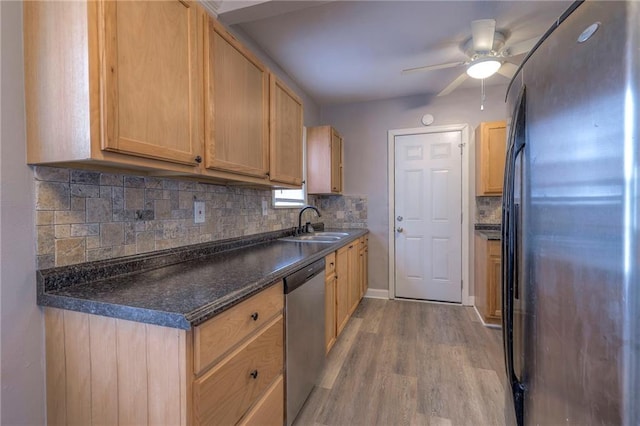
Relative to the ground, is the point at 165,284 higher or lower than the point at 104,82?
lower

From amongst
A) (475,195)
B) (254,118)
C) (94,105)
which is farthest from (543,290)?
(475,195)

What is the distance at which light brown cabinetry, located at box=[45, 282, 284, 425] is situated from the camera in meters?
0.81

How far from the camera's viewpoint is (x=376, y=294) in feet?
12.2

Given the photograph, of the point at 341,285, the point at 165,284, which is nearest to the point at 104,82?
the point at 165,284

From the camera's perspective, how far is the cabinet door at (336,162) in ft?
11.1

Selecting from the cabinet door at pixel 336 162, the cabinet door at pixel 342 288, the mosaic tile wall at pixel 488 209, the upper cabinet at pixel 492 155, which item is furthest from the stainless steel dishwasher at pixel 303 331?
the mosaic tile wall at pixel 488 209

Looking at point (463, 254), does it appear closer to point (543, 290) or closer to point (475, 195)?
point (475, 195)

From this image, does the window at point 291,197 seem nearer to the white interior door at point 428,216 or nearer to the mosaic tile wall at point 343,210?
the mosaic tile wall at point 343,210

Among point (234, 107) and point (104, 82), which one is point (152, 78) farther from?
point (234, 107)

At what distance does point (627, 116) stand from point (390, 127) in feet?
10.8

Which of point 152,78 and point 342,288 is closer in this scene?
point 152,78

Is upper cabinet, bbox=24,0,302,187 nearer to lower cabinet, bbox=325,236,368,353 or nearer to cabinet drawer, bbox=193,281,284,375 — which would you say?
cabinet drawer, bbox=193,281,284,375

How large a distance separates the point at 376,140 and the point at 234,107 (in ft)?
8.35

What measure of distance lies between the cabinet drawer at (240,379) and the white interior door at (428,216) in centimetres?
261
